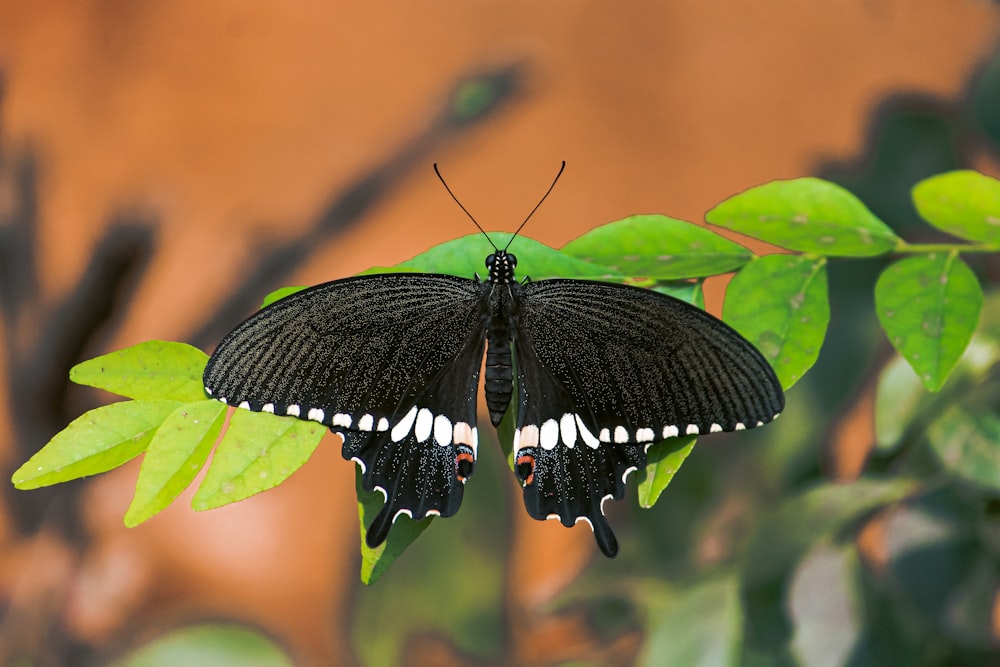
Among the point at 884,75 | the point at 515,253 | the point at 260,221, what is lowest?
the point at 515,253

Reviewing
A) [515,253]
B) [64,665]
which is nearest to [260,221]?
[64,665]

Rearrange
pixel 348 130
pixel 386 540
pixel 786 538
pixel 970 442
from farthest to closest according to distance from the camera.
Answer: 1. pixel 348 130
2. pixel 786 538
3. pixel 970 442
4. pixel 386 540

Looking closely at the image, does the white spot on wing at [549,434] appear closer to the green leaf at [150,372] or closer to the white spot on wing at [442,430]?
the white spot on wing at [442,430]

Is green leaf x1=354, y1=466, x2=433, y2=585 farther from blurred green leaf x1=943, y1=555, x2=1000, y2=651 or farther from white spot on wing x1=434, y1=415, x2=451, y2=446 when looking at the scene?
blurred green leaf x1=943, y1=555, x2=1000, y2=651

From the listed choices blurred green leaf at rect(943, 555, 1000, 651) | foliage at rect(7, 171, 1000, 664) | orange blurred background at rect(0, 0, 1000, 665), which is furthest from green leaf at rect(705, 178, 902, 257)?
orange blurred background at rect(0, 0, 1000, 665)

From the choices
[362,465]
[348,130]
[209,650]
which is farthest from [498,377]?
[348,130]

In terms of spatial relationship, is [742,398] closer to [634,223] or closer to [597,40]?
[634,223]

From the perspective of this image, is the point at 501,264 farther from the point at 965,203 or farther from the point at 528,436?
the point at 965,203
